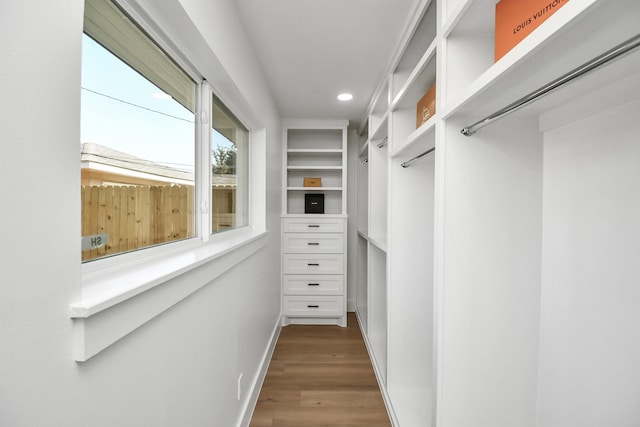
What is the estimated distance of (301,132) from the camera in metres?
4.00

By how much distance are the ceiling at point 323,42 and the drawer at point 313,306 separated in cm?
212

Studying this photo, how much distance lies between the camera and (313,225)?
3580 mm

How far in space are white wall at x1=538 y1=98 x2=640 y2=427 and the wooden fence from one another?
1.45 m

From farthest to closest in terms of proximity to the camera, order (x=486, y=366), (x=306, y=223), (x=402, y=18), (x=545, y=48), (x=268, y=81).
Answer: (x=306, y=223), (x=268, y=81), (x=402, y=18), (x=486, y=366), (x=545, y=48)

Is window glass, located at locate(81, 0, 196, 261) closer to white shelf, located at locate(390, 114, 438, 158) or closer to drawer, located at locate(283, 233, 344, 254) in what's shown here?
white shelf, located at locate(390, 114, 438, 158)

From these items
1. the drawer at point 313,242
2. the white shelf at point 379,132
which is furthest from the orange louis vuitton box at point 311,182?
the white shelf at point 379,132

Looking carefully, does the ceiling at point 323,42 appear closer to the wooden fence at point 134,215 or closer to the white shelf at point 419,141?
the white shelf at point 419,141

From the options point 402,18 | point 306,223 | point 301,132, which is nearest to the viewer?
point 402,18

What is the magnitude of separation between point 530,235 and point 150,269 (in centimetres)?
133

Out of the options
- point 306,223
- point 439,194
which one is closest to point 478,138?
point 439,194

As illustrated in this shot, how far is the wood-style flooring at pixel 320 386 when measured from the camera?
1981mm

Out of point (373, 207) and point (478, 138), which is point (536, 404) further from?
point (373, 207)

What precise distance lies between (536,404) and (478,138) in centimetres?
106

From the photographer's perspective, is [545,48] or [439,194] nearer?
[545,48]
